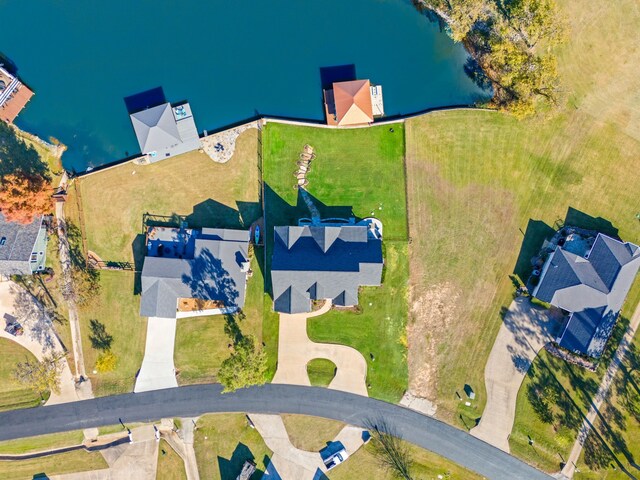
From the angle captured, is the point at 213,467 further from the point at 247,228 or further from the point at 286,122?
the point at 286,122

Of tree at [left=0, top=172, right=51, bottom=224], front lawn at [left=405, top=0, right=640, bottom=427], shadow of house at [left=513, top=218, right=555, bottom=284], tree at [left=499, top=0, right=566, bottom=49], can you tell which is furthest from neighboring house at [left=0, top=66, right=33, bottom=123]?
shadow of house at [left=513, top=218, right=555, bottom=284]

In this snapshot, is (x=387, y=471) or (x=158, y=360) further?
(x=158, y=360)

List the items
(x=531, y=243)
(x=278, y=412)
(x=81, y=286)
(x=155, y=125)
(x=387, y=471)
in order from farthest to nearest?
(x=278, y=412)
(x=387, y=471)
(x=531, y=243)
(x=81, y=286)
(x=155, y=125)

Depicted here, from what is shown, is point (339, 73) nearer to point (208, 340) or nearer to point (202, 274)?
point (202, 274)

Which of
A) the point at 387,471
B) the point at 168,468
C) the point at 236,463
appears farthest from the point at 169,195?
the point at 387,471

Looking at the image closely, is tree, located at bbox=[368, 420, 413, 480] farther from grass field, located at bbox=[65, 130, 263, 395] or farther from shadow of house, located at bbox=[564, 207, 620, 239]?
shadow of house, located at bbox=[564, 207, 620, 239]

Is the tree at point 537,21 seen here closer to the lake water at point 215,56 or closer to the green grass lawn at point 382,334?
the lake water at point 215,56

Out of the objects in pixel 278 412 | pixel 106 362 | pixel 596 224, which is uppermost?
pixel 596 224
